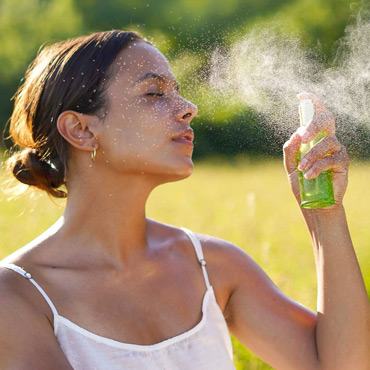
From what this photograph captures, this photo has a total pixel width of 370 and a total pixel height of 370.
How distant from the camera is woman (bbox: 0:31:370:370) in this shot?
213 cm

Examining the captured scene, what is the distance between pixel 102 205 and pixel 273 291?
2.32 feet

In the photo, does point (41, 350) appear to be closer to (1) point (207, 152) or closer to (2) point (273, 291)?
(2) point (273, 291)

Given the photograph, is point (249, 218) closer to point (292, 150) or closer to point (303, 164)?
point (292, 150)

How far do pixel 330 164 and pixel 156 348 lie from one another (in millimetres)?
800

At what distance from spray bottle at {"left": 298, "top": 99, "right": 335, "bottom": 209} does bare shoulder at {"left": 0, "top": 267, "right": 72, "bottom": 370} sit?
89cm

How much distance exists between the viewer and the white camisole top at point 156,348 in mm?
2086

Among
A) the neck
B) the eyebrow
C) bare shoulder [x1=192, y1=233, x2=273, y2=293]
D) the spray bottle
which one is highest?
the eyebrow

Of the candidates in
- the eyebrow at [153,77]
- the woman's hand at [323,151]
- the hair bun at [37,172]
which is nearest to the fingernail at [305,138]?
the woman's hand at [323,151]

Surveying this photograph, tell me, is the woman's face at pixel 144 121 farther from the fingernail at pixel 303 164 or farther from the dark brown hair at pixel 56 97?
the fingernail at pixel 303 164

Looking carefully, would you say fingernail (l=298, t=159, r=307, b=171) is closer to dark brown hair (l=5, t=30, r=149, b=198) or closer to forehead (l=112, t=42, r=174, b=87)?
forehead (l=112, t=42, r=174, b=87)

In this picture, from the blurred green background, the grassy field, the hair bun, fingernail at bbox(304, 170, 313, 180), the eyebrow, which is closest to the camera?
fingernail at bbox(304, 170, 313, 180)

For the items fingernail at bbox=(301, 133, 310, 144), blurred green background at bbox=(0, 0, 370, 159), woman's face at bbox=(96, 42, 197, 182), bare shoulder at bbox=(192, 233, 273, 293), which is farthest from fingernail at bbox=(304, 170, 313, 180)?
bare shoulder at bbox=(192, 233, 273, 293)

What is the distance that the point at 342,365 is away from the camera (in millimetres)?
2258

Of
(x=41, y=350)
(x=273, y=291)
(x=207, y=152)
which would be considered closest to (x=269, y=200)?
(x=207, y=152)
